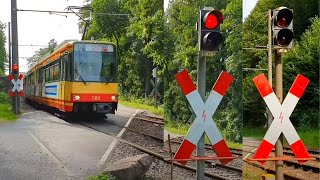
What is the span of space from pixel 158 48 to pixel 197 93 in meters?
0.42

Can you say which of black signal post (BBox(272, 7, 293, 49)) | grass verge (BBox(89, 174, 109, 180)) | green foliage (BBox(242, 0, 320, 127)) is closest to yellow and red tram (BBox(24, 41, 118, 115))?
grass verge (BBox(89, 174, 109, 180))

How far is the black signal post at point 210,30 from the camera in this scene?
310cm

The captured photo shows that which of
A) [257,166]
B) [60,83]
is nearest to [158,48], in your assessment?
[60,83]

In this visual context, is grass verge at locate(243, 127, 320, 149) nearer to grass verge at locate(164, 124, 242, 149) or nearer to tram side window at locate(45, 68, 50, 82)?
grass verge at locate(164, 124, 242, 149)

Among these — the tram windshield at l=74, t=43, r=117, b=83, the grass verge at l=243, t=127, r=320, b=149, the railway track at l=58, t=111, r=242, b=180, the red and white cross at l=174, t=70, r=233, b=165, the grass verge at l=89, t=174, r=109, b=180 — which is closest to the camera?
the tram windshield at l=74, t=43, r=117, b=83

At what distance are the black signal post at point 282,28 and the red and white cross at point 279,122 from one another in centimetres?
26

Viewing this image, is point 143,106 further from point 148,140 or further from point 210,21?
point 210,21

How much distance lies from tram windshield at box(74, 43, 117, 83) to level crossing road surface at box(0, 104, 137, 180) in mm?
241

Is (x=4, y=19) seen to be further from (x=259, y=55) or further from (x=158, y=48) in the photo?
(x=259, y=55)

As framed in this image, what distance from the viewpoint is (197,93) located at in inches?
126

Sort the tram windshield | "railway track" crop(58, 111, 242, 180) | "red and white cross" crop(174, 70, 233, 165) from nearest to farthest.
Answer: the tram windshield < "railway track" crop(58, 111, 242, 180) < "red and white cross" crop(174, 70, 233, 165)

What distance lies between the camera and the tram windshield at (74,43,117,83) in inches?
109

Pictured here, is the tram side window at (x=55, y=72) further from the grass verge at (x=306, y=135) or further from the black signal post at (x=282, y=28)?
the black signal post at (x=282, y=28)

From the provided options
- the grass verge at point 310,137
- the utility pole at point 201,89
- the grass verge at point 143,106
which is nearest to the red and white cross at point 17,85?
the grass verge at point 143,106
